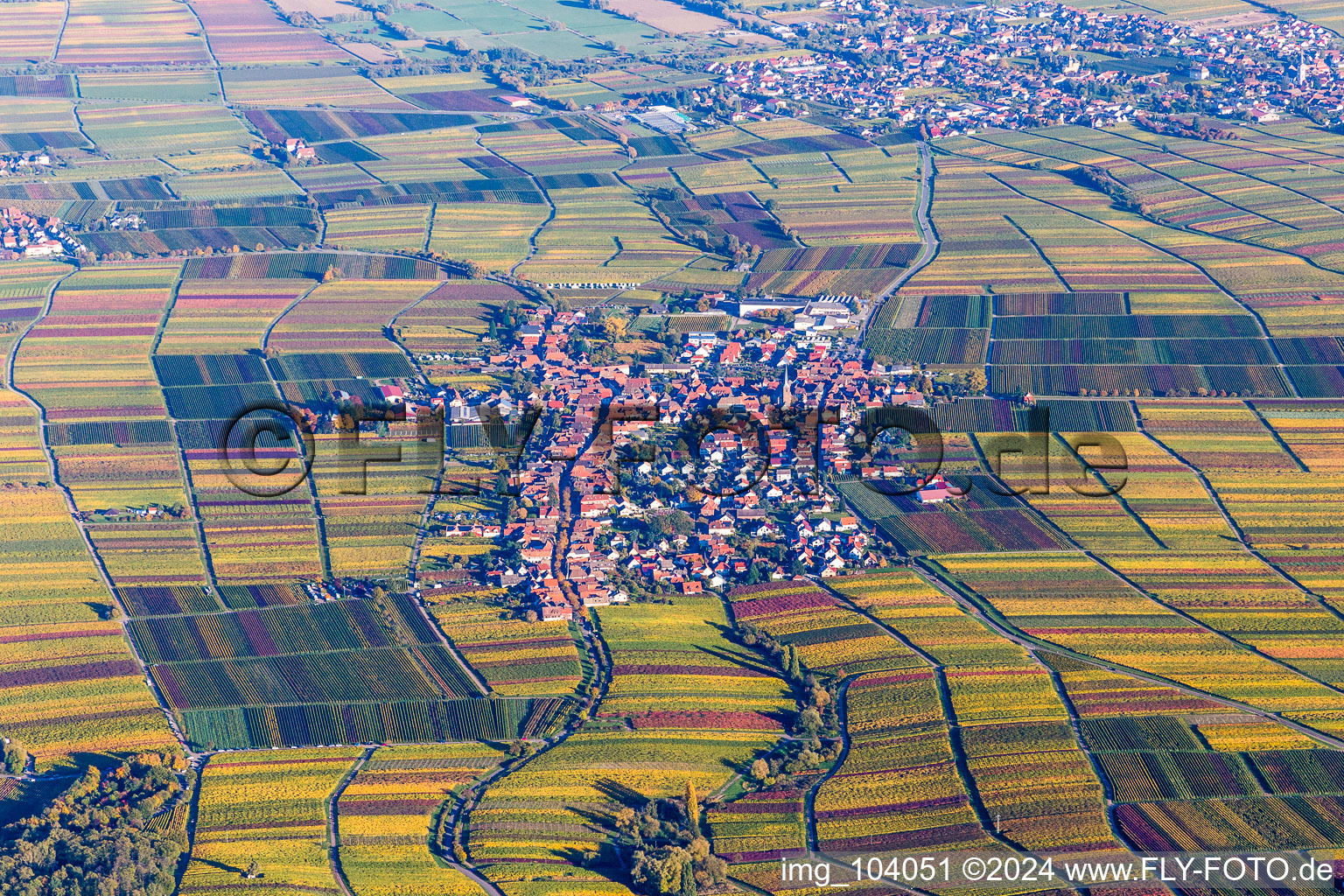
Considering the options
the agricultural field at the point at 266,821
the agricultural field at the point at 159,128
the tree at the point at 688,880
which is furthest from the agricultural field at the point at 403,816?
the agricultural field at the point at 159,128

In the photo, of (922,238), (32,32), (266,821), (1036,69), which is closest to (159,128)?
(32,32)

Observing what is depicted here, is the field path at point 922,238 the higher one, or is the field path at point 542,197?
the field path at point 922,238

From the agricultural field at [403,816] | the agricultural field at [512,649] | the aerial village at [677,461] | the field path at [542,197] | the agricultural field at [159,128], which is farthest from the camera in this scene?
the agricultural field at [159,128]

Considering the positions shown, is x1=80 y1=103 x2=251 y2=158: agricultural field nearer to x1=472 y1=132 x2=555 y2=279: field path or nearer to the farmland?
the farmland

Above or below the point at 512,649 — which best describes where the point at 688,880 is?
above

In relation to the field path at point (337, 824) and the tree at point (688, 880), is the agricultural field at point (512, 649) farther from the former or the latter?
the tree at point (688, 880)

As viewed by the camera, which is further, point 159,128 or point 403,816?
point 159,128

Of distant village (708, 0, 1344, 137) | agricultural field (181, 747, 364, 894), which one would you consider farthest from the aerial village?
distant village (708, 0, 1344, 137)

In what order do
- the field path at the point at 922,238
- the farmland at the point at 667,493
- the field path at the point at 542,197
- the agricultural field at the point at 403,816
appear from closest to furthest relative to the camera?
1. the agricultural field at the point at 403,816
2. the farmland at the point at 667,493
3. the field path at the point at 922,238
4. the field path at the point at 542,197

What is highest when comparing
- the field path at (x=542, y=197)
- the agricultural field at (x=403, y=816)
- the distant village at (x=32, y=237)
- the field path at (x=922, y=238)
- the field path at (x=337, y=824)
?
the field path at (x=922, y=238)

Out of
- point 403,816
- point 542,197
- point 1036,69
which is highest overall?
point 1036,69

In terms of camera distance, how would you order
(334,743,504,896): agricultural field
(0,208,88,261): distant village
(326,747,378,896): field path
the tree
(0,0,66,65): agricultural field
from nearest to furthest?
the tree < (334,743,504,896): agricultural field < (326,747,378,896): field path < (0,208,88,261): distant village < (0,0,66,65): agricultural field

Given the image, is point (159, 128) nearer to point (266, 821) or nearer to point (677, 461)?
point (677, 461)
